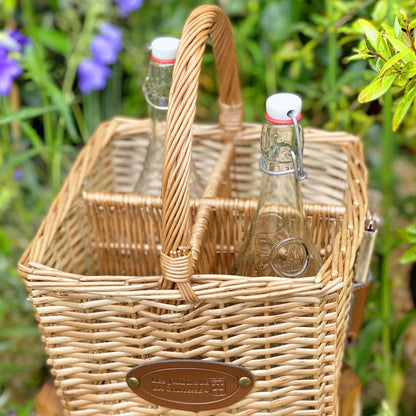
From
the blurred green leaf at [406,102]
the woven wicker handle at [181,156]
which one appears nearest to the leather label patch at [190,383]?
the woven wicker handle at [181,156]

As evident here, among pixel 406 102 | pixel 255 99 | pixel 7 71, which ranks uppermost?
pixel 406 102

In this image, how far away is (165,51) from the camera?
2.52 feet

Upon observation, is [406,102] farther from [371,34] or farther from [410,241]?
[410,241]

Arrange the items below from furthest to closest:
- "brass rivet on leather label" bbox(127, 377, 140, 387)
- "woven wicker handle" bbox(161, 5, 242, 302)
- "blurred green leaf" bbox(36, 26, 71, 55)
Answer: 1. "blurred green leaf" bbox(36, 26, 71, 55)
2. "brass rivet on leather label" bbox(127, 377, 140, 387)
3. "woven wicker handle" bbox(161, 5, 242, 302)

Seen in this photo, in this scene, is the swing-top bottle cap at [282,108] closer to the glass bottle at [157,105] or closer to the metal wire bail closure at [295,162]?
the metal wire bail closure at [295,162]

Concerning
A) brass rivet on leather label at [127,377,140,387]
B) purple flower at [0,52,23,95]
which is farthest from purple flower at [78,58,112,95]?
brass rivet on leather label at [127,377,140,387]

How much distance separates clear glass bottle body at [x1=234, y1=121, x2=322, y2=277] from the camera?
2.37 ft

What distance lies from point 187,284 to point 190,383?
148 millimetres

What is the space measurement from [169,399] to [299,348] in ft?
0.55

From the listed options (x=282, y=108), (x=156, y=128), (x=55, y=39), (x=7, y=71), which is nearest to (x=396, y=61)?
(x=282, y=108)

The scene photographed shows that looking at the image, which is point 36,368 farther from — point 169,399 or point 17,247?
A: point 169,399

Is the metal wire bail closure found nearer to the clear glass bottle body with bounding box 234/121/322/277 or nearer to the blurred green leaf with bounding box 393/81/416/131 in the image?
the clear glass bottle body with bounding box 234/121/322/277

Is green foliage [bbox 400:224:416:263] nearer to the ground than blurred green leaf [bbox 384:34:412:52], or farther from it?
nearer to the ground

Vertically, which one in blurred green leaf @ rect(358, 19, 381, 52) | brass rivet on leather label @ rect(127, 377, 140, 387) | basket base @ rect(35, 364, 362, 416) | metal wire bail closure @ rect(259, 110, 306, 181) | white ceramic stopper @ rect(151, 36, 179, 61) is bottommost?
basket base @ rect(35, 364, 362, 416)
